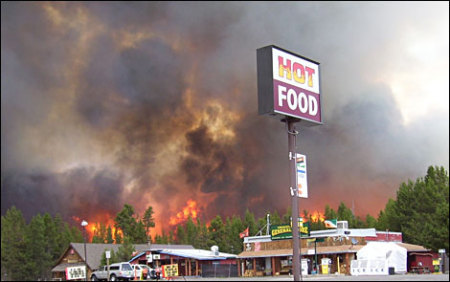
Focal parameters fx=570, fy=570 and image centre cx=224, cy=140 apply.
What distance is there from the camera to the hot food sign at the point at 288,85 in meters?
21.7

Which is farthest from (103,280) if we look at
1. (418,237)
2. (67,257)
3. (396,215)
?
(396,215)

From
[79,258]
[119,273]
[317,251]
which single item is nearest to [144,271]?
[119,273]

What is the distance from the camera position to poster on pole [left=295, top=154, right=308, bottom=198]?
72.4ft

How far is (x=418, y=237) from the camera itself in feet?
259

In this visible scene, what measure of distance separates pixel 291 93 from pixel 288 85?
342mm

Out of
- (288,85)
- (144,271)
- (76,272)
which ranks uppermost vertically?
(288,85)

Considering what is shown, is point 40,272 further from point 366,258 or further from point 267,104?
point 267,104

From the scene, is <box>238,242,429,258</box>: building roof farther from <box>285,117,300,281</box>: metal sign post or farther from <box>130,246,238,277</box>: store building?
<box>285,117,300,281</box>: metal sign post

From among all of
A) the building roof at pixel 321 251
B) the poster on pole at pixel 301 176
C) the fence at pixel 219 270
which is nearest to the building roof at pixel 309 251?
the building roof at pixel 321 251

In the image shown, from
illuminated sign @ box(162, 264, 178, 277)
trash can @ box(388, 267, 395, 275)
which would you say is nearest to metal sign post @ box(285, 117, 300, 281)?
trash can @ box(388, 267, 395, 275)

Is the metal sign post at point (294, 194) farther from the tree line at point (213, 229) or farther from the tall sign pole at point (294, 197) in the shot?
the tree line at point (213, 229)

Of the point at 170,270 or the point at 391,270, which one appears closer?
the point at 391,270

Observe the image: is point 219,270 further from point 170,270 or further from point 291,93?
point 291,93

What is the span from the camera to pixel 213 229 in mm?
114062
